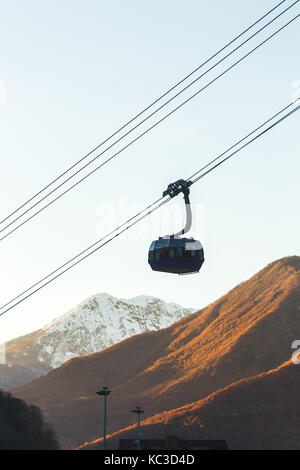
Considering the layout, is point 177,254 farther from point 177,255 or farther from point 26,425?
point 26,425

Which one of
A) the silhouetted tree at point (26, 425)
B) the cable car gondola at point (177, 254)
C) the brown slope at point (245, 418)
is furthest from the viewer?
the brown slope at point (245, 418)

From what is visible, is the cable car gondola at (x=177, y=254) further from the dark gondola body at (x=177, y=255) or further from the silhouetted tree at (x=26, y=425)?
the silhouetted tree at (x=26, y=425)

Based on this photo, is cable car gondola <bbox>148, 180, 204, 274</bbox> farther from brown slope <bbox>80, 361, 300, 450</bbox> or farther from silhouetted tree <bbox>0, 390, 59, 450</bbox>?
brown slope <bbox>80, 361, 300, 450</bbox>

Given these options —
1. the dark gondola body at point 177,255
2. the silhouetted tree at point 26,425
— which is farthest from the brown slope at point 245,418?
the dark gondola body at point 177,255

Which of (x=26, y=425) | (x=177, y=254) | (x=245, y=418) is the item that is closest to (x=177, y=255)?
(x=177, y=254)

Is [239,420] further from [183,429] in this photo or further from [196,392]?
[196,392]

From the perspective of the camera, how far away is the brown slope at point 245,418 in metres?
137

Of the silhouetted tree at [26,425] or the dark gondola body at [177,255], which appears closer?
the dark gondola body at [177,255]

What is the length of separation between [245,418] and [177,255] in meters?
126

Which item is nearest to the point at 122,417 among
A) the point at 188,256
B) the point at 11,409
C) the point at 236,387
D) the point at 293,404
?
the point at 236,387

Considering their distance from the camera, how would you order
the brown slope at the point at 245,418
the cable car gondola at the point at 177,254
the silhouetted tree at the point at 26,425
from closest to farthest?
the cable car gondola at the point at 177,254
the silhouetted tree at the point at 26,425
the brown slope at the point at 245,418

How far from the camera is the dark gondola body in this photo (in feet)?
93.9

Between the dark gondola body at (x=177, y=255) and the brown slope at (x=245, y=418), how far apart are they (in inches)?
4473
